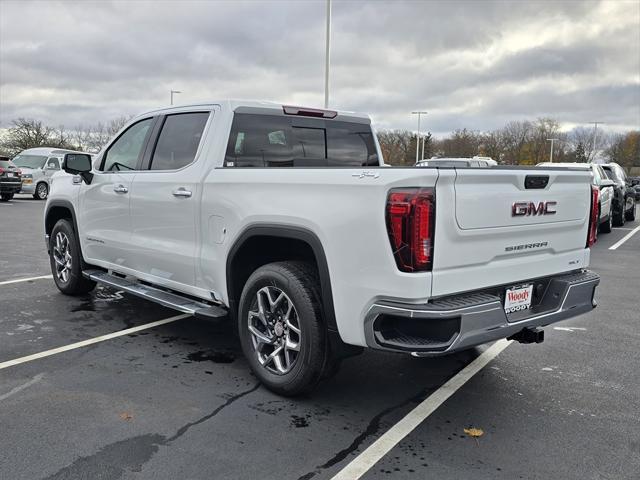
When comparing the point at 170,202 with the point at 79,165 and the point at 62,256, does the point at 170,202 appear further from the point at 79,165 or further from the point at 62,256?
the point at 62,256

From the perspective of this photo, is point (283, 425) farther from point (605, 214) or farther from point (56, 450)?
point (605, 214)

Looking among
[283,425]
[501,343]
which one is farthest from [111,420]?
[501,343]

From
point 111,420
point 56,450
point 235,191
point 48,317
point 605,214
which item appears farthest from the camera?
point 605,214

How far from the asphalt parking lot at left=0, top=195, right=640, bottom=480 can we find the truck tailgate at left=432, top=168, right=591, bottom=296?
2.92 feet

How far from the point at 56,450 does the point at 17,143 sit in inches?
2195

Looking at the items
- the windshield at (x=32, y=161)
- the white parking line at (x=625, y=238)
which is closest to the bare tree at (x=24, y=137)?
the windshield at (x=32, y=161)

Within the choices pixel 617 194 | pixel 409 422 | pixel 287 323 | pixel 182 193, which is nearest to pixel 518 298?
pixel 409 422

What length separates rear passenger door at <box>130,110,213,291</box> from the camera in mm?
4625

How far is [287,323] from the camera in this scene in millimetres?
3898

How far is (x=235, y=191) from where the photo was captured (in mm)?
4168

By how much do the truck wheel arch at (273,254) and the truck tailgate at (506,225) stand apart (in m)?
0.69

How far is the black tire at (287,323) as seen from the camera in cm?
368

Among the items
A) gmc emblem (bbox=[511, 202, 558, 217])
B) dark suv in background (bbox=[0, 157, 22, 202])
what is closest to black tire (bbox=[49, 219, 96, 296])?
gmc emblem (bbox=[511, 202, 558, 217])

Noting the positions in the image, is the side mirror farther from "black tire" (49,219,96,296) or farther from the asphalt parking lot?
the asphalt parking lot
